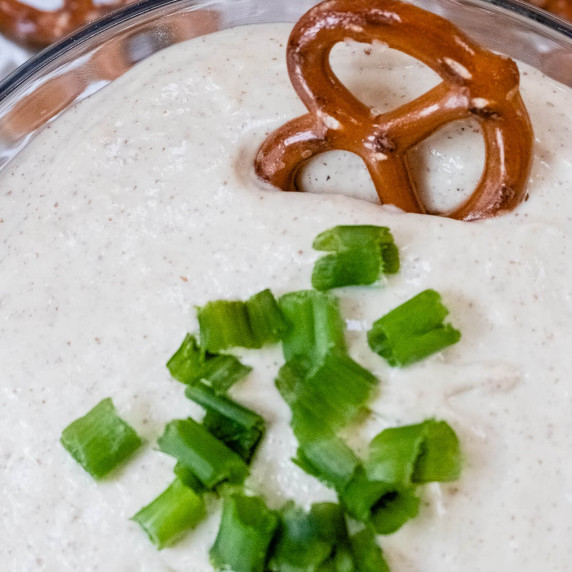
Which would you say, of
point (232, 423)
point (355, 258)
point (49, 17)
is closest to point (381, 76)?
point (355, 258)

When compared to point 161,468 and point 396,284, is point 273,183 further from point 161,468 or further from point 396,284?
point 161,468

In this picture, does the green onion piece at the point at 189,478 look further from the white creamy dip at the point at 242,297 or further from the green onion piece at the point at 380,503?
the green onion piece at the point at 380,503

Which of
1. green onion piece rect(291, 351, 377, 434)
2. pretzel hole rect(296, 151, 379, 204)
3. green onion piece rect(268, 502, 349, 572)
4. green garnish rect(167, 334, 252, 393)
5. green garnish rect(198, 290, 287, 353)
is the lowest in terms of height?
green onion piece rect(268, 502, 349, 572)

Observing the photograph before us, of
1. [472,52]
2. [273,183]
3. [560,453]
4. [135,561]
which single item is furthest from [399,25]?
[135,561]

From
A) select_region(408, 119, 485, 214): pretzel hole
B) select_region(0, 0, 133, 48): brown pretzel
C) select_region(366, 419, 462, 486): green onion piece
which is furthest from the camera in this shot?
select_region(0, 0, 133, 48): brown pretzel

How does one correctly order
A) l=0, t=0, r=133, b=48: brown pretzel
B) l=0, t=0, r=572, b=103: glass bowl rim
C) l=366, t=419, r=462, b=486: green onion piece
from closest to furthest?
l=366, t=419, r=462, b=486: green onion piece, l=0, t=0, r=572, b=103: glass bowl rim, l=0, t=0, r=133, b=48: brown pretzel

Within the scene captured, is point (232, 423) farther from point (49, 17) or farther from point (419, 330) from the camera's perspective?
point (49, 17)

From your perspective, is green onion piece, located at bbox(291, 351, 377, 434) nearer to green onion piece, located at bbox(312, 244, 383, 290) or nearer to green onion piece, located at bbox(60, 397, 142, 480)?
green onion piece, located at bbox(312, 244, 383, 290)

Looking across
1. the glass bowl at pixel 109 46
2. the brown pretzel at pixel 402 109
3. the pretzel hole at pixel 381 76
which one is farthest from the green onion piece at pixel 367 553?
the glass bowl at pixel 109 46

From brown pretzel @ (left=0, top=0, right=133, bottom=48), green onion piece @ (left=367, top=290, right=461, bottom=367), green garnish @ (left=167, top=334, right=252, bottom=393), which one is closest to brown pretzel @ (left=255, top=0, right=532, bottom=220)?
green onion piece @ (left=367, top=290, right=461, bottom=367)
